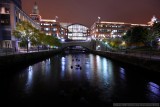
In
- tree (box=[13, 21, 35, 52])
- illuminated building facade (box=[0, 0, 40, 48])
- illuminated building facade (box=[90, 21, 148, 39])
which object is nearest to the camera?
Result: tree (box=[13, 21, 35, 52])

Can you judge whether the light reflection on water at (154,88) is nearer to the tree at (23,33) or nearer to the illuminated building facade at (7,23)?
the tree at (23,33)

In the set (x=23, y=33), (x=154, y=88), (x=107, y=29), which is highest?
(x=107, y=29)

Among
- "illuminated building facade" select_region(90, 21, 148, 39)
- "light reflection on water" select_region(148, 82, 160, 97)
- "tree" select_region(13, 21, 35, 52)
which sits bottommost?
"light reflection on water" select_region(148, 82, 160, 97)

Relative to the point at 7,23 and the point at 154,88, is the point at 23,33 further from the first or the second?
the point at 154,88

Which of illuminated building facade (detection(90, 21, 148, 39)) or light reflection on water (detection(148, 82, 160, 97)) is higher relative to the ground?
illuminated building facade (detection(90, 21, 148, 39))

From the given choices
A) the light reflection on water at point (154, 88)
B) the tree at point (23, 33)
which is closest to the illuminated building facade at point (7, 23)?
the tree at point (23, 33)

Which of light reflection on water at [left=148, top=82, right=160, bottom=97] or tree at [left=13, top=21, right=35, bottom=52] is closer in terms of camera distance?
light reflection on water at [left=148, top=82, right=160, bottom=97]

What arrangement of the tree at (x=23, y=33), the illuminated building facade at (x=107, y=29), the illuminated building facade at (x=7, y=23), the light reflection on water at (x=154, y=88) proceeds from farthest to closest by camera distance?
1. the illuminated building facade at (x=107, y=29)
2. the illuminated building facade at (x=7, y=23)
3. the tree at (x=23, y=33)
4. the light reflection on water at (x=154, y=88)

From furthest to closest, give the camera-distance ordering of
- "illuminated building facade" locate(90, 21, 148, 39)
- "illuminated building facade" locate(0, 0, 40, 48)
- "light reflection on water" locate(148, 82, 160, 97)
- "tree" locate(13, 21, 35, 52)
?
"illuminated building facade" locate(90, 21, 148, 39) < "illuminated building facade" locate(0, 0, 40, 48) < "tree" locate(13, 21, 35, 52) < "light reflection on water" locate(148, 82, 160, 97)

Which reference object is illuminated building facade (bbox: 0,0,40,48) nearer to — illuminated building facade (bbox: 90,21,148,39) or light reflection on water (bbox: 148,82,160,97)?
light reflection on water (bbox: 148,82,160,97)

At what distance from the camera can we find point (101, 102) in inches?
576

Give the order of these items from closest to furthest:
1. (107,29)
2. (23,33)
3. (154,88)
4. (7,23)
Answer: (154,88)
(23,33)
(7,23)
(107,29)

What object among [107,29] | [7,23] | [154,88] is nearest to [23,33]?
[7,23]

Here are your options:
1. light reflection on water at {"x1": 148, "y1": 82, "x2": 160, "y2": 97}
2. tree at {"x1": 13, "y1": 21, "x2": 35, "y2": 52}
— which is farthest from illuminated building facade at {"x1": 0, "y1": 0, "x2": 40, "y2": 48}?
light reflection on water at {"x1": 148, "y1": 82, "x2": 160, "y2": 97}
